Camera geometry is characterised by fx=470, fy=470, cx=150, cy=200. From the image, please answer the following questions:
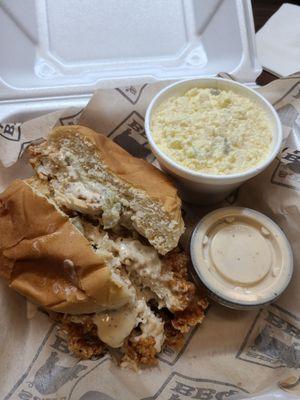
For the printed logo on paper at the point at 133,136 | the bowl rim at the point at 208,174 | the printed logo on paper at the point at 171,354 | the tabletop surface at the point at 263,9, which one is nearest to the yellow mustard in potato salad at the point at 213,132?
the bowl rim at the point at 208,174

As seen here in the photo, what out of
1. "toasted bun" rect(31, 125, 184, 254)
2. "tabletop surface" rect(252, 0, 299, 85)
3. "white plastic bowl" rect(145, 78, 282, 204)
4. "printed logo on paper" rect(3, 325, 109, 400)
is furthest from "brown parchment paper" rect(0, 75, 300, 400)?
"tabletop surface" rect(252, 0, 299, 85)

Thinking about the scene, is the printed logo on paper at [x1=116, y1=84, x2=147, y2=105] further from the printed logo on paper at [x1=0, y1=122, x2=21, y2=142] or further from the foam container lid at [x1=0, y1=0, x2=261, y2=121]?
the printed logo on paper at [x1=0, y1=122, x2=21, y2=142]

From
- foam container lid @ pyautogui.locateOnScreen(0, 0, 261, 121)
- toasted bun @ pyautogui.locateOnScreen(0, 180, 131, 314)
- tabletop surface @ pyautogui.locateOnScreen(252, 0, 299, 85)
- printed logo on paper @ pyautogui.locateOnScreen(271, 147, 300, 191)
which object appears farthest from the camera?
tabletop surface @ pyautogui.locateOnScreen(252, 0, 299, 85)

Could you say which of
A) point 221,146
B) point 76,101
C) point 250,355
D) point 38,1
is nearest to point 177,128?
point 221,146

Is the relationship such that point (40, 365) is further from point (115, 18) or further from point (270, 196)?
point (115, 18)

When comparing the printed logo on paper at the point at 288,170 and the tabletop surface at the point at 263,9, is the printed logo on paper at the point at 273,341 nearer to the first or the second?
the printed logo on paper at the point at 288,170
